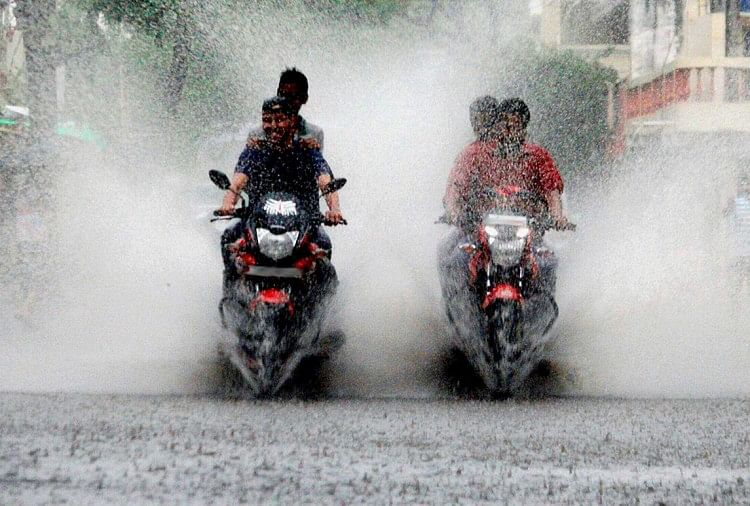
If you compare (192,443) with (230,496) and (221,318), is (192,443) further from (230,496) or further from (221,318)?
(221,318)

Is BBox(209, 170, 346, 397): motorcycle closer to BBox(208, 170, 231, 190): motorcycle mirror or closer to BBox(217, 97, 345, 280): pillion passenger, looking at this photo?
BBox(208, 170, 231, 190): motorcycle mirror

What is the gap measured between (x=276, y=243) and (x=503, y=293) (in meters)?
1.14

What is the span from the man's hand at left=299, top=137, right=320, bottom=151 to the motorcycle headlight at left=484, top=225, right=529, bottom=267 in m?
1.31

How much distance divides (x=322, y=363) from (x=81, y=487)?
399 cm

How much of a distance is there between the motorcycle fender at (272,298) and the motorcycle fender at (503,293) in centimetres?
100

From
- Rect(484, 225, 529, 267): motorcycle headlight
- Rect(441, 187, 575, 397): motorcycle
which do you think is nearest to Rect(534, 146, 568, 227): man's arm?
Rect(441, 187, 575, 397): motorcycle

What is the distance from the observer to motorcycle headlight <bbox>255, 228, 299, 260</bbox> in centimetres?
881

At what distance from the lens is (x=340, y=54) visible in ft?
80.1

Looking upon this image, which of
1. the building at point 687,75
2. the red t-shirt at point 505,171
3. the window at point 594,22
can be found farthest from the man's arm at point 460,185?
the window at point 594,22

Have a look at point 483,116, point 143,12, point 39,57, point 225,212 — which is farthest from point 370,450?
point 143,12

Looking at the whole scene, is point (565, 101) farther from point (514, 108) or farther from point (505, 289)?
point (505, 289)

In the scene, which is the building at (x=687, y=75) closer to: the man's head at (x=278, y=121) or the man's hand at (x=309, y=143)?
the man's hand at (x=309, y=143)

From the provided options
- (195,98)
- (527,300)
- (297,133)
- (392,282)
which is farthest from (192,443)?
(195,98)

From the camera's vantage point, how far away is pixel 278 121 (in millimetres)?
9695
